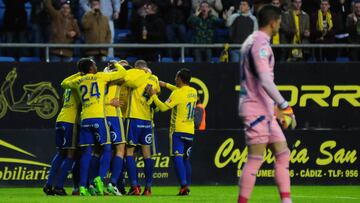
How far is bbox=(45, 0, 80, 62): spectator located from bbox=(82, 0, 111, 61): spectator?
0.25 metres

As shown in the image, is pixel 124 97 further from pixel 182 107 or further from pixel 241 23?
pixel 241 23

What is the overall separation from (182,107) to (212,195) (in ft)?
5.29

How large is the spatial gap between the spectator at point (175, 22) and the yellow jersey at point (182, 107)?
5.90 metres

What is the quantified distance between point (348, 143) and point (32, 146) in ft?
22.8

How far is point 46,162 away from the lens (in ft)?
75.3

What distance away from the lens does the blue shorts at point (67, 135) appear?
18.4 meters

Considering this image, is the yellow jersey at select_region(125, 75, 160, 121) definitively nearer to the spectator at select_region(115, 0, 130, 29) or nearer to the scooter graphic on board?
the scooter graphic on board

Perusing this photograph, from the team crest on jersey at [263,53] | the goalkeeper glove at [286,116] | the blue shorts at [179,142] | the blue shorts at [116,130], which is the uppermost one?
the team crest on jersey at [263,53]

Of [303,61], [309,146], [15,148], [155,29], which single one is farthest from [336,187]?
[15,148]

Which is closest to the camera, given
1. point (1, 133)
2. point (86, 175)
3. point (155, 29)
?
point (86, 175)

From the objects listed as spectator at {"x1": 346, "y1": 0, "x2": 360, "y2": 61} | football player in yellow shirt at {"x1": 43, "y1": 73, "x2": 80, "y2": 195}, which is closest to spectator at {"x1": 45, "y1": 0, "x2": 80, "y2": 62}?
football player in yellow shirt at {"x1": 43, "y1": 73, "x2": 80, "y2": 195}

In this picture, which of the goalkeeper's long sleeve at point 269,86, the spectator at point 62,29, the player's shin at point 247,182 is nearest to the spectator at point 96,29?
the spectator at point 62,29

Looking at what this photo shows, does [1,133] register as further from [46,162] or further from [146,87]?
[146,87]

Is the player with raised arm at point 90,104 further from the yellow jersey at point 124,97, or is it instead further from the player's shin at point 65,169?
the yellow jersey at point 124,97
